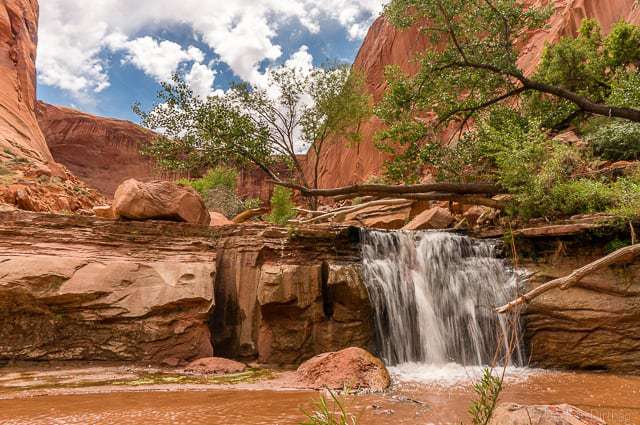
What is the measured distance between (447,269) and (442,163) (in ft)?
11.1

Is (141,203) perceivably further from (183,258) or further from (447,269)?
(447,269)

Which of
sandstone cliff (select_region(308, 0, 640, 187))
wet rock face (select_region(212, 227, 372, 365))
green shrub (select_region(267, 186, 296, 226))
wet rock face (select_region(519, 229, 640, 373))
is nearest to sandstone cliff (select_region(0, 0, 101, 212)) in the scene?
green shrub (select_region(267, 186, 296, 226))

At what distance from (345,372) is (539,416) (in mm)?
3582

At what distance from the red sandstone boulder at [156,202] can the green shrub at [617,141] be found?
11969mm

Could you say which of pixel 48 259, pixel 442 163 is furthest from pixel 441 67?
pixel 48 259

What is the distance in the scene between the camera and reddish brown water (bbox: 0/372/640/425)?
4570 mm

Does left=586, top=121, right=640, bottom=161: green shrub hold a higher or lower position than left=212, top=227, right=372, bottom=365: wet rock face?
higher

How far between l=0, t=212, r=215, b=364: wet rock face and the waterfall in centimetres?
383

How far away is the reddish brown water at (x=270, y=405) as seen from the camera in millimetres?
4570

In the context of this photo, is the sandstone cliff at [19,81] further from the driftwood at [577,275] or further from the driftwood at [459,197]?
the driftwood at [577,275]

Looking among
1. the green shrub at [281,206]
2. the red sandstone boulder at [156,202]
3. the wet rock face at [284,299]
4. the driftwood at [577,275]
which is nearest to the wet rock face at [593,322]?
the driftwood at [577,275]

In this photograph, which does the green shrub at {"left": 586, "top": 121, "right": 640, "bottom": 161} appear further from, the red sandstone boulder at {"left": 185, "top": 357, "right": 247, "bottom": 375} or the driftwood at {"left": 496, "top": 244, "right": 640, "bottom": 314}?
the red sandstone boulder at {"left": 185, "top": 357, "right": 247, "bottom": 375}

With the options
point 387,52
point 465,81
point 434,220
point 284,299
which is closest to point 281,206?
point 434,220

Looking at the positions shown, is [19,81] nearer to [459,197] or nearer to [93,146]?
[93,146]
